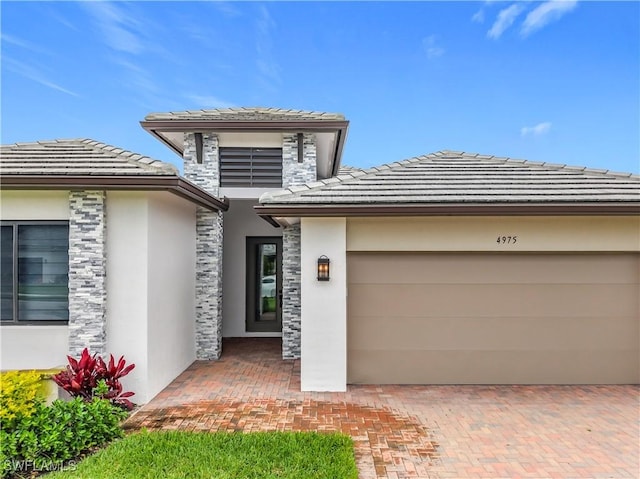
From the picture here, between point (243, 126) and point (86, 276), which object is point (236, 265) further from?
point (86, 276)

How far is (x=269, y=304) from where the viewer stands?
1221cm

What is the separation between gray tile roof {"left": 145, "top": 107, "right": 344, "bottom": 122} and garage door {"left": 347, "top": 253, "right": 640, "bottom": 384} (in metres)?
4.53

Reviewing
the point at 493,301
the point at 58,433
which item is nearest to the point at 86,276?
the point at 58,433

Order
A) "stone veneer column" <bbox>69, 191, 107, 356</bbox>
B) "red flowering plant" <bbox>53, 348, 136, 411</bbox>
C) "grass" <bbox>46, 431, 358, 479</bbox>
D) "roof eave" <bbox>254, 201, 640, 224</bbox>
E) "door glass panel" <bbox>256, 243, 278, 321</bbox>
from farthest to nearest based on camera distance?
1. "door glass panel" <bbox>256, 243, 278, 321</bbox>
2. "roof eave" <bbox>254, 201, 640, 224</bbox>
3. "stone veneer column" <bbox>69, 191, 107, 356</bbox>
4. "red flowering plant" <bbox>53, 348, 136, 411</bbox>
5. "grass" <bbox>46, 431, 358, 479</bbox>

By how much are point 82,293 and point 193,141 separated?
16.9 feet

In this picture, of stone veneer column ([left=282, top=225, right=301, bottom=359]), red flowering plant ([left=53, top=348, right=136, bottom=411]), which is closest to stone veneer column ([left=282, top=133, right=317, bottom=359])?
stone veneer column ([left=282, top=225, right=301, bottom=359])

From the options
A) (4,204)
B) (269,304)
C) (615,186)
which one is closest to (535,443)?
(615,186)

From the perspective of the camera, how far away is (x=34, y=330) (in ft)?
21.9

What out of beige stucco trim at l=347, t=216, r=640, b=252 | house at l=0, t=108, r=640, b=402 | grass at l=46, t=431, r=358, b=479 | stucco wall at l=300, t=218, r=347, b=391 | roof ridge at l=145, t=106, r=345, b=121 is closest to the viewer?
grass at l=46, t=431, r=358, b=479

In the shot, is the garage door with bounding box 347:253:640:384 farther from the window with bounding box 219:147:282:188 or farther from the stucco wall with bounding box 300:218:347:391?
the window with bounding box 219:147:282:188

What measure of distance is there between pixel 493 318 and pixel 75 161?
856 centimetres

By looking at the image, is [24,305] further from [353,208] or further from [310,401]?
[353,208]

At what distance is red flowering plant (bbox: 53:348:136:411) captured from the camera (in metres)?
5.86

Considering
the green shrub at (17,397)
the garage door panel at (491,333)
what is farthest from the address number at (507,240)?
the green shrub at (17,397)
